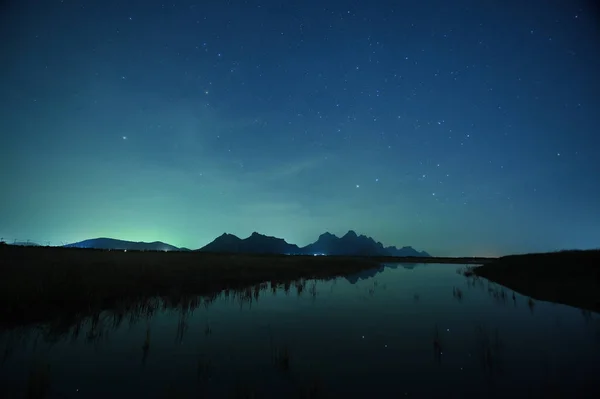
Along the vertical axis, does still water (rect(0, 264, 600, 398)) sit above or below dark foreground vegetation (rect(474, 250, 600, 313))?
below

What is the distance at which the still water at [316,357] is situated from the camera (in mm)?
6965

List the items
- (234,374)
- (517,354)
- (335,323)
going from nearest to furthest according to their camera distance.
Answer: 1. (234,374)
2. (517,354)
3. (335,323)

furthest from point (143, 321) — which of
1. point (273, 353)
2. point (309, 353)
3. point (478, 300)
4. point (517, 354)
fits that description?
point (478, 300)

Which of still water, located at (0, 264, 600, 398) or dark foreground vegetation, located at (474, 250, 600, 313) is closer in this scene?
still water, located at (0, 264, 600, 398)

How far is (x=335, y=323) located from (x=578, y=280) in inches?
950

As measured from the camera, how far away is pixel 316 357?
9.12 m

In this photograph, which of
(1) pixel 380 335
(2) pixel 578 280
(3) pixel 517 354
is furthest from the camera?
(2) pixel 578 280

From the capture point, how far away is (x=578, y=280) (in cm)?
2423

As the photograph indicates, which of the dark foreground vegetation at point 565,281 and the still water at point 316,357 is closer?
the still water at point 316,357

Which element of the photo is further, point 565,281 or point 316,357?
point 565,281

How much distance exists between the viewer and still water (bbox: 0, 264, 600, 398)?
696cm

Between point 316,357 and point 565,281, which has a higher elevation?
point 565,281

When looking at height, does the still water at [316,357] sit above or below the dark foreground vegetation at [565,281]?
below

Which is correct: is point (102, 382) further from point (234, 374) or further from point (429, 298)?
point (429, 298)
